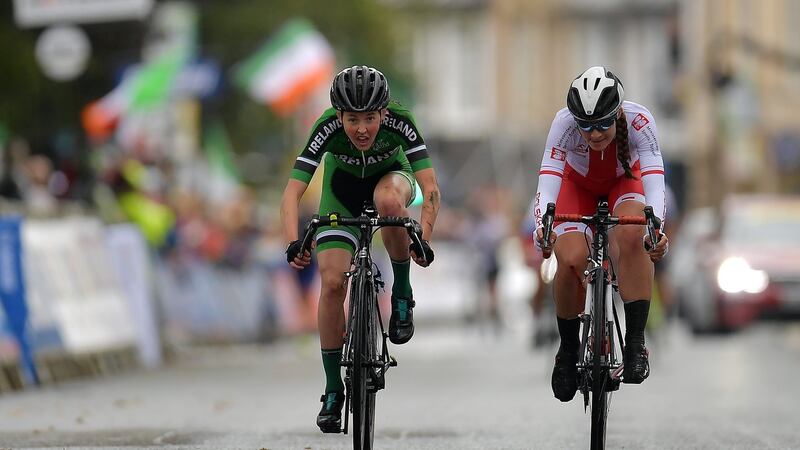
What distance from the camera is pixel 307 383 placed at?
1802 centimetres

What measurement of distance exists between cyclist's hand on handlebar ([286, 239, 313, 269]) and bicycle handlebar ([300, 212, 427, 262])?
20mm

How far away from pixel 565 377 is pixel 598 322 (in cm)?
49

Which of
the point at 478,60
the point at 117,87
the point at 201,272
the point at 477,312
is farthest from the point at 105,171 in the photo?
the point at 478,60

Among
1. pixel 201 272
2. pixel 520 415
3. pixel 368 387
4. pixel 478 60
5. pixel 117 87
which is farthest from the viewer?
pixel 478 60

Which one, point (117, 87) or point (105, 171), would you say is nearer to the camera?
point (105, 171)

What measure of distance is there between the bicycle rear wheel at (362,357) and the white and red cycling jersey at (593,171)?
932mm

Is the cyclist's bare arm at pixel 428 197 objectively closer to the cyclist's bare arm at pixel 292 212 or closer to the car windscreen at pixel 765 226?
the cyclist's bare arm at pixel 292 212

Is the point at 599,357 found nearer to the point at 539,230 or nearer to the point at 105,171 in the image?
the point at 539,230

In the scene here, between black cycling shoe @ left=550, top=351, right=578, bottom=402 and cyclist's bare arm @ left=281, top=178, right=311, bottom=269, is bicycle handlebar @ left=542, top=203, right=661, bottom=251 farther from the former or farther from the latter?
cyclist's bare arm @ left=281, top=178, right=311, bottom=269

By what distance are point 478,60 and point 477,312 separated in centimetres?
5804

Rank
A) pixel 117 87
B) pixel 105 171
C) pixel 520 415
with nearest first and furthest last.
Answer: pixel 520 415
pixel 105 171
pixel 117 87

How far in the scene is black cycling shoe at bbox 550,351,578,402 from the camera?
10273mm

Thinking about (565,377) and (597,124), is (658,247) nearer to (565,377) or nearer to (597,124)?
(597,124)

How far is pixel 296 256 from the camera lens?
9.83 metres
